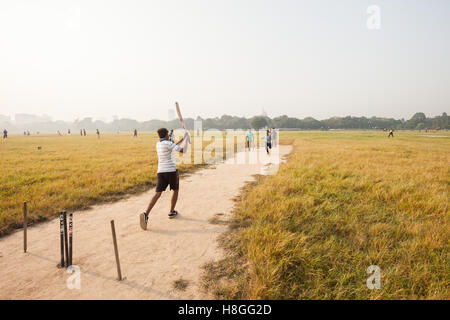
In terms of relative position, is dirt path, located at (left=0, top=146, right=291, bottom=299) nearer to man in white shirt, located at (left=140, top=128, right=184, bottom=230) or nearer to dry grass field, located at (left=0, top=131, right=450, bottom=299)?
dry grass field, located at (left=0, top=131, right=450, bottom=299)

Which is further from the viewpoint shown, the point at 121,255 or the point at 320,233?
the point at 320,233

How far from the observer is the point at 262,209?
224 inches

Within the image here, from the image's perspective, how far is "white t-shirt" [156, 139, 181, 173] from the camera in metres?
5.10

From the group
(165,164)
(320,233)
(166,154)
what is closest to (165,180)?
(165,164)

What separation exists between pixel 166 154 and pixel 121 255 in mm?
2378

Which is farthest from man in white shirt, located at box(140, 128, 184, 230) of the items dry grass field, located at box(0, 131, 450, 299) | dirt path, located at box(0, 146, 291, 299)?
dry grass field, located at box(0, 131, 450, 299)

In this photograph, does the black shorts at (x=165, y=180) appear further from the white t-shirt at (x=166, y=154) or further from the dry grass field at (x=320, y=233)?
the dry grass field at (x=320, y=233)

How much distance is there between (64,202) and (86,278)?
4311mm

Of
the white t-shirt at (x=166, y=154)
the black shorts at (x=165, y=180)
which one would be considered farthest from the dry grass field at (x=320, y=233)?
the white t-shirt at (x=166, y=154)

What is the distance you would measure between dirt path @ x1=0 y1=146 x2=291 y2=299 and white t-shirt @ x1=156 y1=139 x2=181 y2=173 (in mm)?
1440

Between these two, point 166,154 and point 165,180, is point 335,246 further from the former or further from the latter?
point 166,154

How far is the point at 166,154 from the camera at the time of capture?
5.19 meters

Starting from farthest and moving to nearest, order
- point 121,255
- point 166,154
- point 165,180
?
point 165,180, point 166,154, point 121,255
